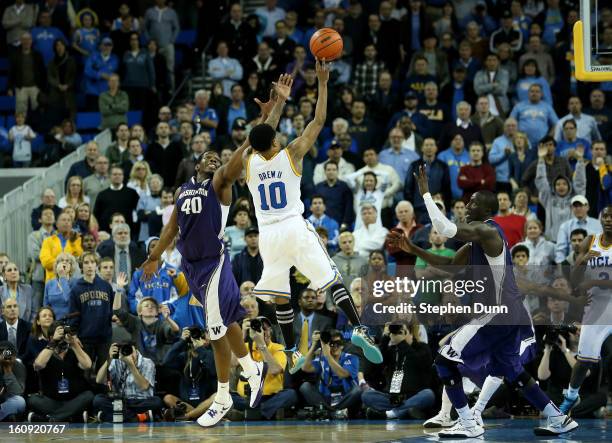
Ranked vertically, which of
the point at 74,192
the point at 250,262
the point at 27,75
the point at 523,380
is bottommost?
the point at 523,380

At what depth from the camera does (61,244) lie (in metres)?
17.6

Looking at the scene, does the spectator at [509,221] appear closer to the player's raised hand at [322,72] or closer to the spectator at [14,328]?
the player's raised hand at [322,72]

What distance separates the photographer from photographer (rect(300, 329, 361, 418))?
15211 mm

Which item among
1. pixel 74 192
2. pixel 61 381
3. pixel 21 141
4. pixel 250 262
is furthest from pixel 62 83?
pixel 61 381

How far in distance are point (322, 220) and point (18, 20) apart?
939 cm

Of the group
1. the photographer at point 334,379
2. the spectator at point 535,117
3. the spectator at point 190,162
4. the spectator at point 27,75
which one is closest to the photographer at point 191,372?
the photographer at point 334,379

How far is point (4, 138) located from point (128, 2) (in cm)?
437

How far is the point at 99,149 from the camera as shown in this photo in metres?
20.7

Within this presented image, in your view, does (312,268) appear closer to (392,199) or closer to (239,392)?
(239,392)

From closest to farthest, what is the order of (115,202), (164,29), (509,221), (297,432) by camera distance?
1. (297,432)
2. (509,221)
3. (115,202)
4. (164,29)

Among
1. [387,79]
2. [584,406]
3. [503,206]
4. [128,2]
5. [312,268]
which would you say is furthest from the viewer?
[128,2]

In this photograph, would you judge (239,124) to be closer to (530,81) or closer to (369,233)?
(369,233)

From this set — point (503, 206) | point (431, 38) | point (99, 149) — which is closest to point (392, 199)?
point (503, 206)

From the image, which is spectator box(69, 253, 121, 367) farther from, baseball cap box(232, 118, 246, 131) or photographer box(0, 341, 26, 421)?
baseball cap box(232, 118, 246, 131)
